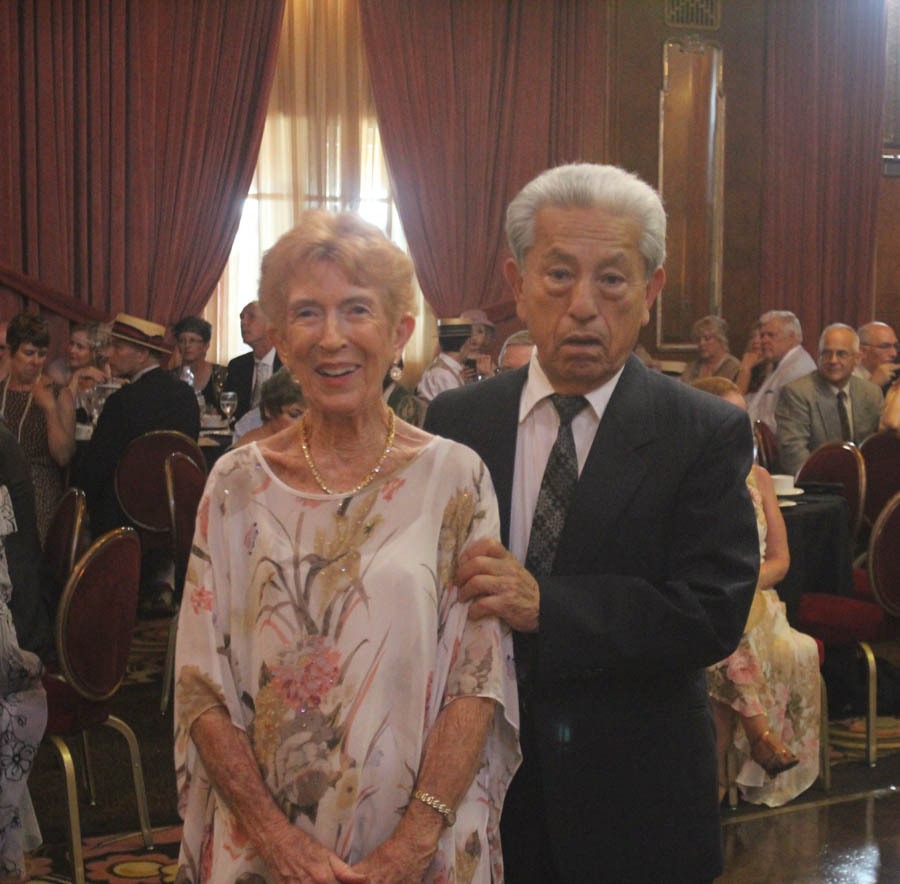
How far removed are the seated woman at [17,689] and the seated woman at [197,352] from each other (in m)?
4.61

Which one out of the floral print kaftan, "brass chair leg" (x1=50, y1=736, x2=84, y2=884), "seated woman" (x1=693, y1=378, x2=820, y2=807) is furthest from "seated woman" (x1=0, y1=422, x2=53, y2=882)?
"seated woman" (x1=693, y1=378, x2=820, y2=807)

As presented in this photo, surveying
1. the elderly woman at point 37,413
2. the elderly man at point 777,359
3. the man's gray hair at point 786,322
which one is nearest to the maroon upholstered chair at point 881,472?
the elderly man at point 777,359

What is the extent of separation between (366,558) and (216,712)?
0.25 m

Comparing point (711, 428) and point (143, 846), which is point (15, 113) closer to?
point (143, 846)

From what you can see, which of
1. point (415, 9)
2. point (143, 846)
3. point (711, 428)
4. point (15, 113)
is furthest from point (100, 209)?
point (711, 428)

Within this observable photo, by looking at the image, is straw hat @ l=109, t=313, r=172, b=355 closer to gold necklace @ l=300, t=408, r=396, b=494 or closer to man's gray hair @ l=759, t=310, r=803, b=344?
man's gray hair @ l=759, t=310, r=803, b=344

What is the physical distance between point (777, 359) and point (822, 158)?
126 inches

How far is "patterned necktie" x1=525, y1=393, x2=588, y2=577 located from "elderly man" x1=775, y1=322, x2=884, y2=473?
17.3 ft

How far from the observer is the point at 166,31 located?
343 inches

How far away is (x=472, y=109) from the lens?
9.59m

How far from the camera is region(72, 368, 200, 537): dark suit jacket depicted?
236 inches

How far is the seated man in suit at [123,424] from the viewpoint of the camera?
6.00 meters

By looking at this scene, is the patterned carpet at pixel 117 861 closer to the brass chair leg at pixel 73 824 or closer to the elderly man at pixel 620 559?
the brass chair leg at pixel 73 824

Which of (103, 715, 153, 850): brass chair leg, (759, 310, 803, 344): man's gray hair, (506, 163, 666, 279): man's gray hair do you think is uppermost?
(506, 163, 666, 279): man's gray hair
